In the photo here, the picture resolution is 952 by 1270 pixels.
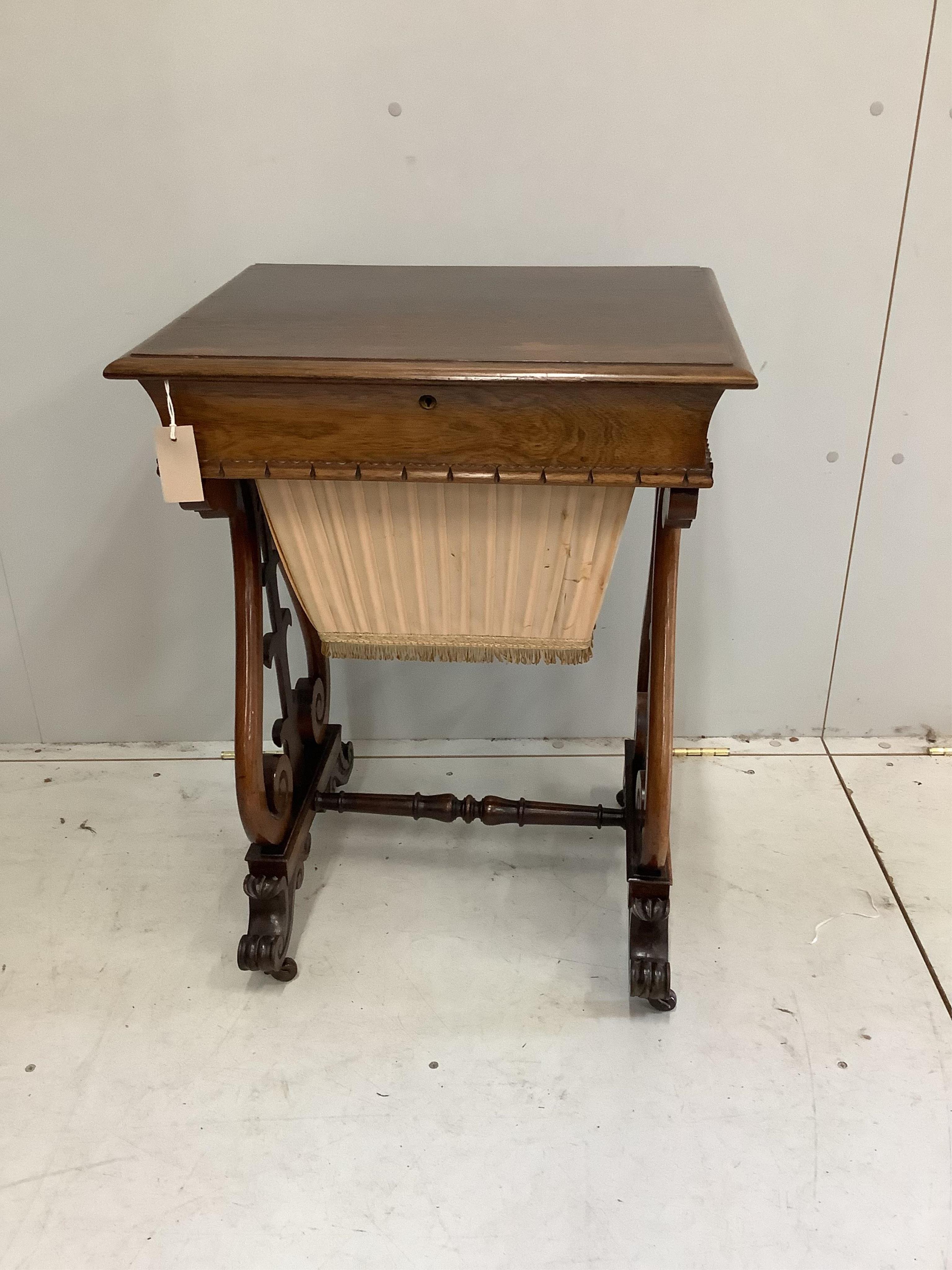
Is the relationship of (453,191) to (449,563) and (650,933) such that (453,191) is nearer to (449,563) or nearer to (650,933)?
(449,563)

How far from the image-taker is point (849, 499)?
2072 mm

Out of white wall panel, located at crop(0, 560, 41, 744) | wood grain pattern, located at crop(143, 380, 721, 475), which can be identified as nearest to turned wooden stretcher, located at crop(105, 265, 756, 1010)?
wood grain pattern, located at crop(143, 380, 721, 475)

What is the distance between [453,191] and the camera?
1.82 metres

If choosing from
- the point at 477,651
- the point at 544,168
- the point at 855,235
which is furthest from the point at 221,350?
the point at 855,235

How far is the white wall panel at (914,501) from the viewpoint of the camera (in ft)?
5.92

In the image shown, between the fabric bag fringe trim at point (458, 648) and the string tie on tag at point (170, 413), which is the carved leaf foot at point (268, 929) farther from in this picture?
the string tie on tag at point (170, 413)

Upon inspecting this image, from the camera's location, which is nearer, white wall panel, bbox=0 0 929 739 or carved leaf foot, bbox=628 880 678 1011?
carved leaf foot, bbox=628 880 678 1011

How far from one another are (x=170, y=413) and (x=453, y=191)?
83cm

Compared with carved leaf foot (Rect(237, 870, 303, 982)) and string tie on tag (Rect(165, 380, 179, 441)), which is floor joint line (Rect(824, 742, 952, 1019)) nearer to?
carved leaf foot (Rect(237, 870, 303, 982))

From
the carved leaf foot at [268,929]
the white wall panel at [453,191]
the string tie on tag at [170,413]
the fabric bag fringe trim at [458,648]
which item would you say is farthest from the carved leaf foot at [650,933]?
the string tie on tag at [170,413]

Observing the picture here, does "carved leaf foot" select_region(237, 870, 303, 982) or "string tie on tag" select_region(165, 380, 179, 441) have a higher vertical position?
"string tie on tag" select_region(165, 380, 179, 441)

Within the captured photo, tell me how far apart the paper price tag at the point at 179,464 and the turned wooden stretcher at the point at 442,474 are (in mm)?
18

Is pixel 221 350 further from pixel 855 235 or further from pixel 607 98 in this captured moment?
pixel 855 235

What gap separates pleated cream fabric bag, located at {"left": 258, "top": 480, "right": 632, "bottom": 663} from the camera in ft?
4.79
